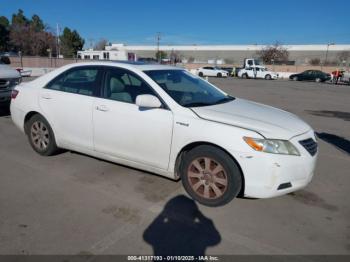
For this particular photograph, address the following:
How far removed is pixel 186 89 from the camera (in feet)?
14.8

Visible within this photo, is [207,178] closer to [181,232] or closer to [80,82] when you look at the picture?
[181,232]

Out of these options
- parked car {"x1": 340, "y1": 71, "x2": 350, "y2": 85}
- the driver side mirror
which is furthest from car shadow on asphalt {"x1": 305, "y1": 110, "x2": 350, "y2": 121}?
parked car {"x1": 340, "y1": 71, "x2": 350, "y2": 85}

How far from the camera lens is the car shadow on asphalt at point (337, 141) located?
639 cm

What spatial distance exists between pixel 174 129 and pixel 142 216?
1.05 meters

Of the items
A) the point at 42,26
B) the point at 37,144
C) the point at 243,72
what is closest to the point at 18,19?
the point at 42,26

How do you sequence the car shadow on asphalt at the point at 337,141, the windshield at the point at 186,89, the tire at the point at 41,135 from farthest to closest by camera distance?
the car shadow on asphalt at the point at 337,141, the tire at the point at 41,135, the windshield at the point at 186,89

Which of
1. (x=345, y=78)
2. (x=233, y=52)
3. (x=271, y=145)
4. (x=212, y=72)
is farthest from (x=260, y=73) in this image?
(x=233, y=52)

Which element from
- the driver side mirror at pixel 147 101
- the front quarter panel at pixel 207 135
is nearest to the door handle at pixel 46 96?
the driver side mirror at pixel 147 101

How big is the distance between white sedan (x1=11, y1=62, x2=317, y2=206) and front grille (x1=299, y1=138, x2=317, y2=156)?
0.01 m

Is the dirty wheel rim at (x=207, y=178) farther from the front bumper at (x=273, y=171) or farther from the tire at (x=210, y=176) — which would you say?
the front bumper at (x=273, y=171)

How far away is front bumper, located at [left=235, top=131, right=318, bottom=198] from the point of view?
3.32 meters

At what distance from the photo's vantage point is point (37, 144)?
5176 millimetres

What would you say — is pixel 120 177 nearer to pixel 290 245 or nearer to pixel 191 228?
→ pixel 191 228

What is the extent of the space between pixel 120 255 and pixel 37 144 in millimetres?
3089
